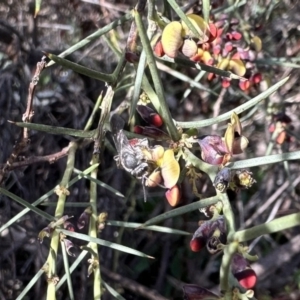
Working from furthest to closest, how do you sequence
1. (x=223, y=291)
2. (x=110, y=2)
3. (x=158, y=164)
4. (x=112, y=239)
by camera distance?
(x=110, y=2), (x=112, y=239), (x=158, y=164), (x=223, y=291)

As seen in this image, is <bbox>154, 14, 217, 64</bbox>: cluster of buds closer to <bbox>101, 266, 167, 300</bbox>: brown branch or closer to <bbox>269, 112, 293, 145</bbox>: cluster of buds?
<bbox>269, 112, 293, 145</bbox>: cluster of buds

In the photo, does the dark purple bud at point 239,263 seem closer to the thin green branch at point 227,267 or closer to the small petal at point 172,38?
the thin green branch at point 227,267

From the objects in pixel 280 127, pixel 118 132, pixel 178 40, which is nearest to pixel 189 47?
pixel 178 40

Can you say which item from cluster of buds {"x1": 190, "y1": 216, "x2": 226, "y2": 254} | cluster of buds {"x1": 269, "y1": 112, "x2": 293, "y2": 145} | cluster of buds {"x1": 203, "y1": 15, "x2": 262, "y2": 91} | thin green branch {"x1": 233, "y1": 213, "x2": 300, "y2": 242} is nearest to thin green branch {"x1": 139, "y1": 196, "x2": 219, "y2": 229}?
cluster of buds {"x1": 190, "y1": 216, "x2": 226, "y2": 254}

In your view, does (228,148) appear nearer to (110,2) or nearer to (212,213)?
(212,213)

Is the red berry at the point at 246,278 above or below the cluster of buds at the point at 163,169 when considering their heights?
below

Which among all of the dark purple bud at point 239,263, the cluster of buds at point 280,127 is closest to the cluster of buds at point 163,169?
the dark purple bud at point 239,263

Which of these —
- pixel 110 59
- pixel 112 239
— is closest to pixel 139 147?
pixel 112 239
